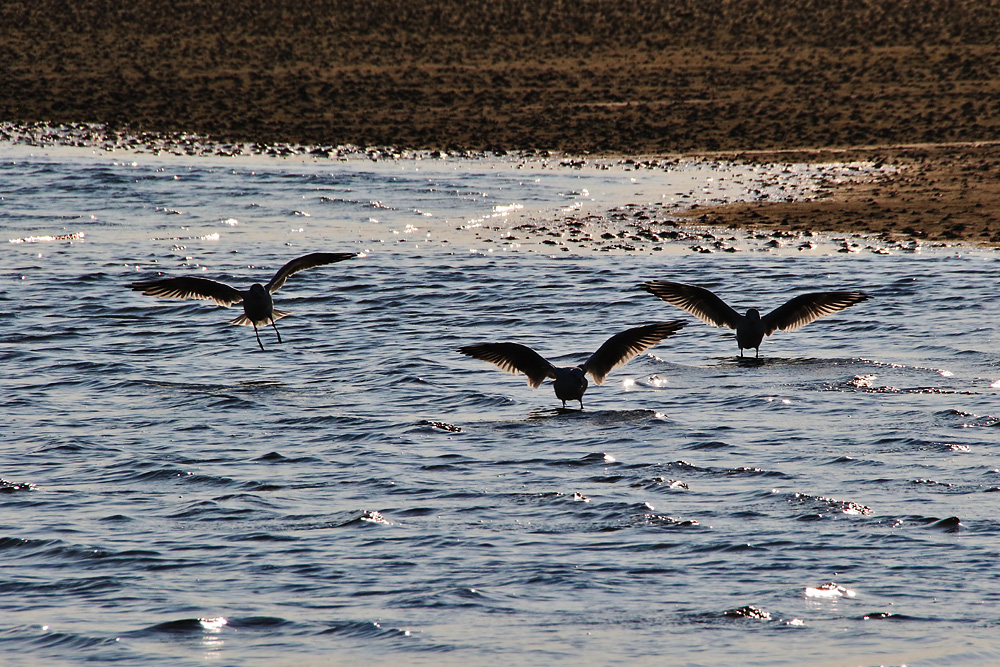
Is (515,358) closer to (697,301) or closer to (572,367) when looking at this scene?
(572,367)

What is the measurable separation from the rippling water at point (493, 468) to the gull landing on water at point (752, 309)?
399mm

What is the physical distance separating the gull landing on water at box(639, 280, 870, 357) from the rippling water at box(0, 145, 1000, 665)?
1.31 ft

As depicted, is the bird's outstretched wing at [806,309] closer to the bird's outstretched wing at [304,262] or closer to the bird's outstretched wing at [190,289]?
the bird's outstretched wing at [304,262]

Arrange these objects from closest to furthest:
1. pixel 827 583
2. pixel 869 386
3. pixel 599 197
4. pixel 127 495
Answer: pixel 827 583
pixel 127 495
pixel 869 386
pixel 599 197

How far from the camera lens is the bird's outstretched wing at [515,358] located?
44.4ft

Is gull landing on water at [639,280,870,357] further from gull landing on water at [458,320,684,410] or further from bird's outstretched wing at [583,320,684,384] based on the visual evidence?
gull landing on water at [458,320,684,410]

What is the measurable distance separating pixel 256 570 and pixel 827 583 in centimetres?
374

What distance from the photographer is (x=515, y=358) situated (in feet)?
45.3

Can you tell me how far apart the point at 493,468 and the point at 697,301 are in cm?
490

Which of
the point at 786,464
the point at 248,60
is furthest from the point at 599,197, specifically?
the point at 248,60

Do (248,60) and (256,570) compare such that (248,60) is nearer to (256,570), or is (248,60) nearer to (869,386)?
(869,386)

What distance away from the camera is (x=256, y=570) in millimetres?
9250

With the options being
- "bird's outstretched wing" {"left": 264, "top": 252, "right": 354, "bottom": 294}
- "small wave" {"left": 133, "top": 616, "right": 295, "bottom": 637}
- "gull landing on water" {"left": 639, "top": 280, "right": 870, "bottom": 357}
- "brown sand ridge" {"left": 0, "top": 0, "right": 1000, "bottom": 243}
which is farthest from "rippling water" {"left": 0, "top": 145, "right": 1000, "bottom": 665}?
"brown sand ridge" {"left": 0, "top": 0, "right": 1000, "bottom": 243}

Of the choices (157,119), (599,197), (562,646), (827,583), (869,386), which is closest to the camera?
(562,646)
